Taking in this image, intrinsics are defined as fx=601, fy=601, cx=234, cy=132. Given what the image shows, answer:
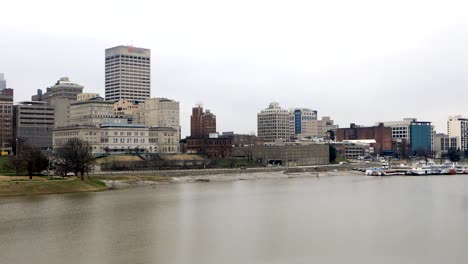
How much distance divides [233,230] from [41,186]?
48.4 m

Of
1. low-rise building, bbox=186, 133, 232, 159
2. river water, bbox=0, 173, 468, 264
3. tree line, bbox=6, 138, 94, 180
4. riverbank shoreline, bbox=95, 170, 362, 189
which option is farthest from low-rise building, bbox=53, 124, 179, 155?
river water, bbox=0, 173, 468, 264

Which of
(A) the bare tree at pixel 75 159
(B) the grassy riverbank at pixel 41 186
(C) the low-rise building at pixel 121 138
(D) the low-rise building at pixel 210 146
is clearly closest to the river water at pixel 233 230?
(B) the grassy riverbank at pixel 41 186

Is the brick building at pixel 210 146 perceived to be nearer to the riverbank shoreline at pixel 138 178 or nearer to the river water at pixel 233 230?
the riverbank shoreline at pixel 138 178

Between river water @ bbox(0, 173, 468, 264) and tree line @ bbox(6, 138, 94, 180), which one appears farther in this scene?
tree line @ bbox(6, 138, 94, 180)

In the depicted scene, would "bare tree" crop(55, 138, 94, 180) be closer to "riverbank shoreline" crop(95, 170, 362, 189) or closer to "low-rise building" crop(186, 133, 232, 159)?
"riverbank shoreline" crop(95, 170, 362, 189)

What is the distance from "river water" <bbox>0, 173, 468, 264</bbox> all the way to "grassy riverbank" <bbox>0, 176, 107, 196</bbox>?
5134mm

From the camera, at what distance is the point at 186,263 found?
131 feet

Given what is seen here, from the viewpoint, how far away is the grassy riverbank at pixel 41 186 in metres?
89.3

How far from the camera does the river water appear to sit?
42.4 m

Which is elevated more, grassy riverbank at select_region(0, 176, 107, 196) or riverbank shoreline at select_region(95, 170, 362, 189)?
grassy riverbank at select_region(0, 176, 107, 196)

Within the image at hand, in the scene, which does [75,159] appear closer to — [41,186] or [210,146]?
[41,186]

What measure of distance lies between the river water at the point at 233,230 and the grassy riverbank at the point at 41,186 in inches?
202

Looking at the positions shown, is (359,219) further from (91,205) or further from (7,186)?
(7,186)

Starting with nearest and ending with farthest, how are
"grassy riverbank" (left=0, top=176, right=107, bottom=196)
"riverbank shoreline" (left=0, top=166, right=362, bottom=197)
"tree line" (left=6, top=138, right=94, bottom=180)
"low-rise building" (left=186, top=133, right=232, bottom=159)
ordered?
"grassy riverbank" (left=0, top=176, right=107, bottom=196), "riverbank shoreline" (left=0, top=166, right=362, bottom=197), "tree line" (left=6, top=138, right=94, bottom=180), "low-rise building" (left=186, top=133, right=232, bottom=159)
